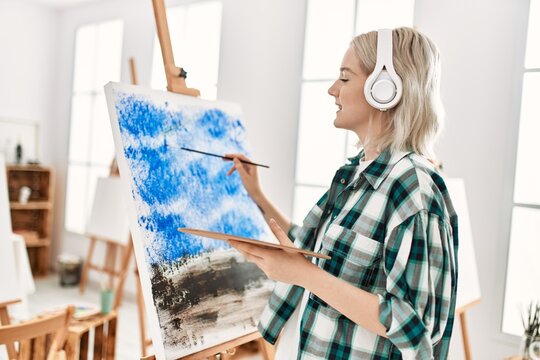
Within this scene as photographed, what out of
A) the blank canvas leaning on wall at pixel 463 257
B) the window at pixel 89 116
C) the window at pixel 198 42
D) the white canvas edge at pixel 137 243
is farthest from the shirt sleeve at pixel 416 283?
the window at pixel 89 116

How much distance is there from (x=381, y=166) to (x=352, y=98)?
0.19m

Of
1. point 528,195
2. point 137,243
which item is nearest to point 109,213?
point 137,243

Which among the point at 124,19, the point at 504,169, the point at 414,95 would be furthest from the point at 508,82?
the point at 124,19

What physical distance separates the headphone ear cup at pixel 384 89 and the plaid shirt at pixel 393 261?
0.13 meters

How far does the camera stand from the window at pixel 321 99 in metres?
3.06

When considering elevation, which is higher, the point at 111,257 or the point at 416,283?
the point at 416,283

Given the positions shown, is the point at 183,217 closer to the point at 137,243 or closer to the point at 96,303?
the point at 137,243

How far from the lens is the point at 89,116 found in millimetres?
4848

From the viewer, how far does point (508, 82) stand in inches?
95.3

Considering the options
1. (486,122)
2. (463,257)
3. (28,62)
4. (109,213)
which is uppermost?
(28,62)

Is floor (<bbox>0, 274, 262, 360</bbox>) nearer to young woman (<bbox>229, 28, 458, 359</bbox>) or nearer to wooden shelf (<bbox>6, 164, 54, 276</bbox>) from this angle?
wooden shelf (<bbox>6, 164, 54, 276</bbox>)

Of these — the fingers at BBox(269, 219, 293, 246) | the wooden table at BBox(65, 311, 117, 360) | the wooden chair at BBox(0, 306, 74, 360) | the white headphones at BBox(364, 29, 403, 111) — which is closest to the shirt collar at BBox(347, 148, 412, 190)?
the white headphones at BBox(364, 29, 403, 111)

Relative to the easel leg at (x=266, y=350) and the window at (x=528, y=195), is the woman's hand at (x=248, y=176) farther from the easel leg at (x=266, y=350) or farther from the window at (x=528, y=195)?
the window at (x=528, y=195)

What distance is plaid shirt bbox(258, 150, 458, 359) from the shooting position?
98 cm
